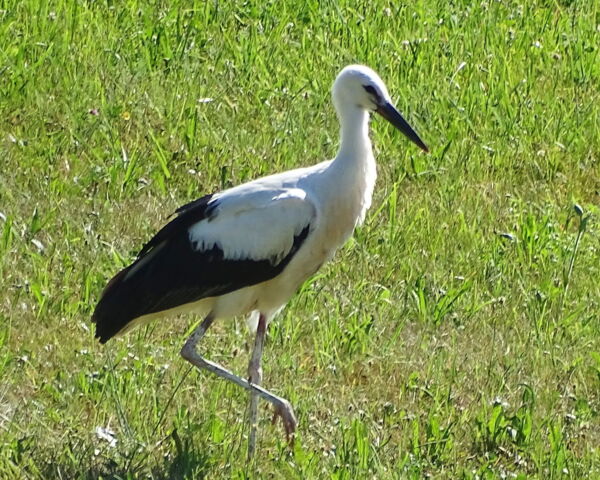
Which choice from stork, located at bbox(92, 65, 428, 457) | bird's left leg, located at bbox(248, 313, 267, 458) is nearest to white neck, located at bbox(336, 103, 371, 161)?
stork, located at bbox(92, 65, 428, 457)

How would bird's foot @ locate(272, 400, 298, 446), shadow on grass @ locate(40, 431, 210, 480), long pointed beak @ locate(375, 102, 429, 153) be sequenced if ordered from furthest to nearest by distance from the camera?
1. long pointed beak @ locate(375, 102, 429, 153)
2. bird's foot @ locate(272, 400, 298, 446)
3. shadow on grass @ locate(40, 431, 210, 480)

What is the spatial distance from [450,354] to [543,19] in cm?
391

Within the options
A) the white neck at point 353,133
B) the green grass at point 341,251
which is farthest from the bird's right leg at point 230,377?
the white neck at point 353,133

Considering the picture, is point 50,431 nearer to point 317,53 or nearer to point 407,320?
point 407,320

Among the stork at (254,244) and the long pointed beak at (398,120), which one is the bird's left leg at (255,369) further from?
the long pointed beak at (398,120)

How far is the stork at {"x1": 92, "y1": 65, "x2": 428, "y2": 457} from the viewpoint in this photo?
21.4ft

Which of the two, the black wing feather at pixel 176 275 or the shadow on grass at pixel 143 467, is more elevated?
the black wing feather at pixel 176 275

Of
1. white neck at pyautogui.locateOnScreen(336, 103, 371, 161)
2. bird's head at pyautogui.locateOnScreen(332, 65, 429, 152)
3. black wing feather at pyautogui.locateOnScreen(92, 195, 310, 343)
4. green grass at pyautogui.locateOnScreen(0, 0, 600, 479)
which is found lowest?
green grass at pyautogui.locateOnScreen(0, 0, 600, 479)

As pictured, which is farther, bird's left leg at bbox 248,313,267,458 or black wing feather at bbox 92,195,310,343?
black wing feather at bbox 92,195,310,343

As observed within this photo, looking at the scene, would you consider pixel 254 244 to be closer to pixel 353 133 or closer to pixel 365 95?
pixel 353 133

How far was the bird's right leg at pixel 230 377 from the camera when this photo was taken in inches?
246

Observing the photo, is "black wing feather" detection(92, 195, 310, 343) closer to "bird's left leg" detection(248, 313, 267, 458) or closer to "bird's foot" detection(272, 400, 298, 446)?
"bird's left leg" detection(248, 313, 267, 458)

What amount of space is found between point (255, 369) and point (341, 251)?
133 centimetres

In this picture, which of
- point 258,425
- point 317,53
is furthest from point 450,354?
point 317,53
